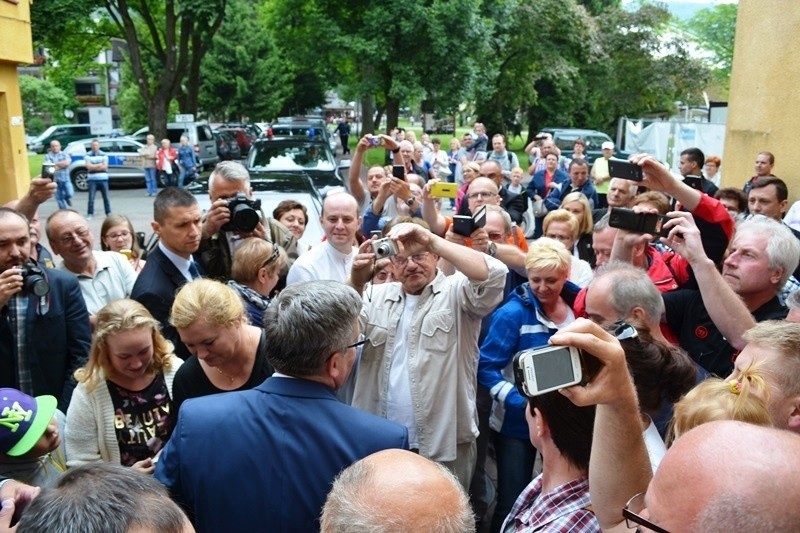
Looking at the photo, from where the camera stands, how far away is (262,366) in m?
3.20

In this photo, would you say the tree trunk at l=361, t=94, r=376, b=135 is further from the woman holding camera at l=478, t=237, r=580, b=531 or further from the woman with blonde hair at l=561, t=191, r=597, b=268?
the woman holding camera at l=478, t=237, r=580, b=531

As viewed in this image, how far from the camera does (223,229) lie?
4.70 m

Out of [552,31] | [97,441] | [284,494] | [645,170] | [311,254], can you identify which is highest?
[552,31]

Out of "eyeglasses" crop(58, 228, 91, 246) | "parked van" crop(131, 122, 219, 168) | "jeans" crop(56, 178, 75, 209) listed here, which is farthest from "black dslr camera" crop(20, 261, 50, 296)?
"parked van" crop(131, 122, 219, 168)

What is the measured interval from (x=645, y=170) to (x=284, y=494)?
2.87 metres

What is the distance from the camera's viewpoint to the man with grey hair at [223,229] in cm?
451

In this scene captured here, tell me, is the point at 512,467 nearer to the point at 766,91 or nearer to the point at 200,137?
the point at 766,91

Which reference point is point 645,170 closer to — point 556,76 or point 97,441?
point 97,441

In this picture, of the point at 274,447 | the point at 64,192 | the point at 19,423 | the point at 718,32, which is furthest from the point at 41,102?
the point at 274,447

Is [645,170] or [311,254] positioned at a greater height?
[645,170]

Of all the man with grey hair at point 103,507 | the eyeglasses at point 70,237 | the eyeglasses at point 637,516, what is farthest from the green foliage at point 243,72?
the eyeglasses at point 637,516

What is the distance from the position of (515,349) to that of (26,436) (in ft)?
7.72

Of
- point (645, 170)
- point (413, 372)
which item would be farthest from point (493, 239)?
point (413, 372)

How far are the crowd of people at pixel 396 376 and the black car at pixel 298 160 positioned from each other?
5.64 m
